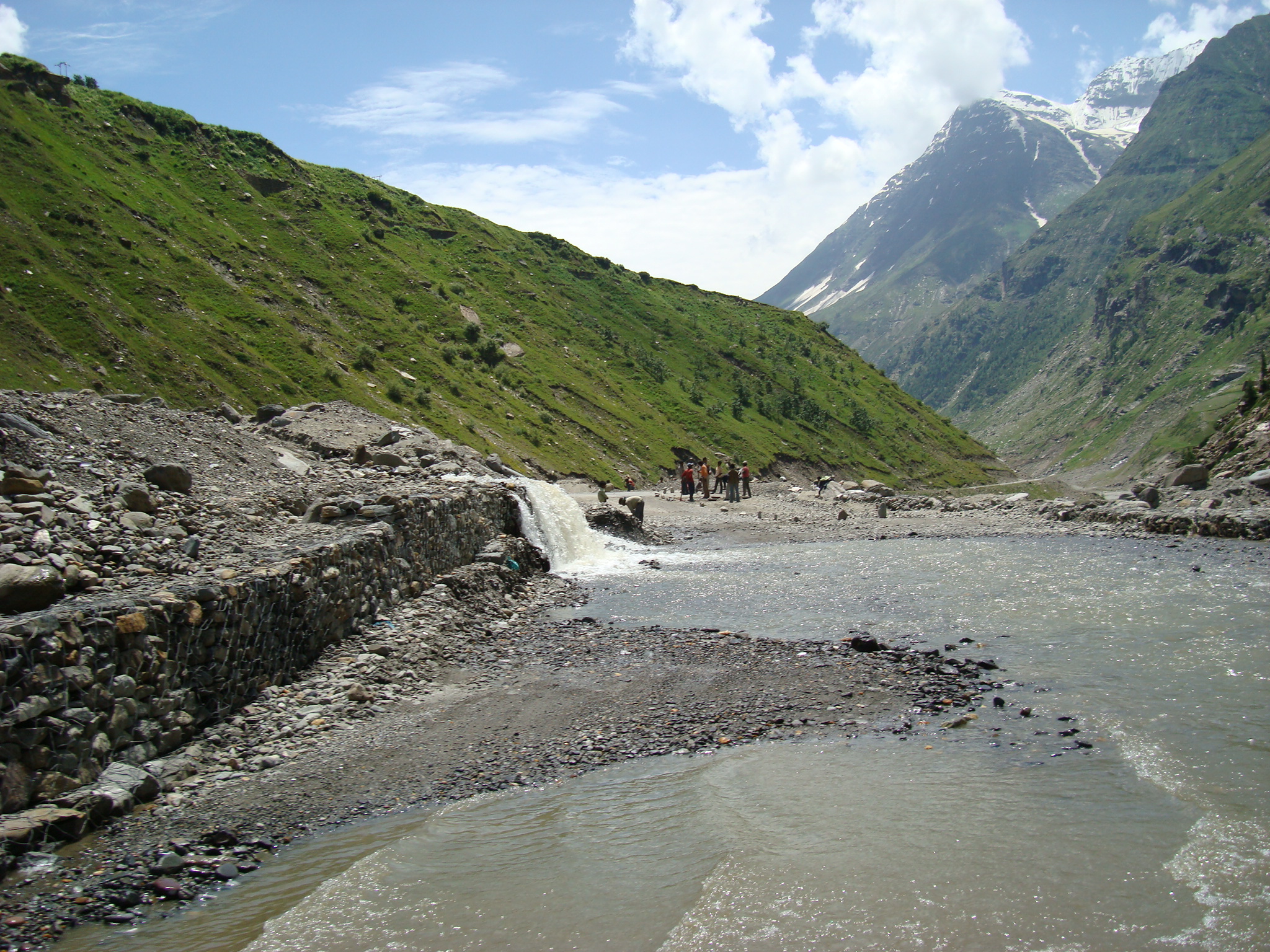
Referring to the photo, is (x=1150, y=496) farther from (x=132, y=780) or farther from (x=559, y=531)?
(x=132, y=780)

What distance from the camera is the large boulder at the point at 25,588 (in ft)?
33.4

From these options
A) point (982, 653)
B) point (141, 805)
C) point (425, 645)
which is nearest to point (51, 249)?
point (425, 645)

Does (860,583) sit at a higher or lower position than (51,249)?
lower

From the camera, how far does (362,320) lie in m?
69.7

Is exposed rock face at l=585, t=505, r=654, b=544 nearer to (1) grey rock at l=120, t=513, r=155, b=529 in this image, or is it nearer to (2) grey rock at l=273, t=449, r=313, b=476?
(2) grey rock at l=273, t=449, r=313, b=476

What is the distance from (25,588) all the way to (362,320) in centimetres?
6348

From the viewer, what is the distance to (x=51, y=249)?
155ft

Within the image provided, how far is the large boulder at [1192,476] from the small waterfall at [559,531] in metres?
32.7

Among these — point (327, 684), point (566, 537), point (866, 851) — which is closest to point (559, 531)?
point (566, 537)

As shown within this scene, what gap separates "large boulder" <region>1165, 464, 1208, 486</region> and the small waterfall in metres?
32.7

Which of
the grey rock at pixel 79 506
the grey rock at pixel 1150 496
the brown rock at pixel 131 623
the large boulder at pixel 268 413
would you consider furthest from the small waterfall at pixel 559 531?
the grey rock at pixel 1150 496

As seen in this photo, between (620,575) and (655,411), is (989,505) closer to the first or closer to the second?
(620,575)

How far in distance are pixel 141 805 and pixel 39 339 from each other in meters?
40.2

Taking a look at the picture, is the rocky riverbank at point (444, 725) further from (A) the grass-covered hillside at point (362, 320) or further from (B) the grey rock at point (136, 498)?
(A) the grass-covered hillside at point (362, 320)
